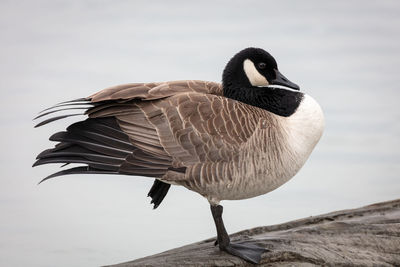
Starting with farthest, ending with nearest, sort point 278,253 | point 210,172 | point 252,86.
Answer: point 252,86 → point 278,253 → point 210,172

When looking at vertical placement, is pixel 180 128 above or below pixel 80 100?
below

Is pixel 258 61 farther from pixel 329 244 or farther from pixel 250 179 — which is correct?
pixel 329 244

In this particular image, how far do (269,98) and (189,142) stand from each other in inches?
39.4

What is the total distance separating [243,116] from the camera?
5.70 m

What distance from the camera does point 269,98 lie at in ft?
20.1

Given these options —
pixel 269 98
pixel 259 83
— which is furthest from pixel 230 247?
pixel 259 83

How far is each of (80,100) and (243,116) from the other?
1428mm

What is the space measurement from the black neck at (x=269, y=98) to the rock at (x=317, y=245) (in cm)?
121

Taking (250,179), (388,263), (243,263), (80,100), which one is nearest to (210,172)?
(250,179)

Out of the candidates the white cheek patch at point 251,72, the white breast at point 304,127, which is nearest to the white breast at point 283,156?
the white breast at point 304,127

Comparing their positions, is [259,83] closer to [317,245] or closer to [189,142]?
[189,142]

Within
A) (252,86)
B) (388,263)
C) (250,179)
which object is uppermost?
(252,86)

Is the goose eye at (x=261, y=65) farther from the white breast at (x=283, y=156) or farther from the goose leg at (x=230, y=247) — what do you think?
the goose leg at (x=230, y=247)

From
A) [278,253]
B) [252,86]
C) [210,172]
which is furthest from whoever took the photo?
[252,86]
